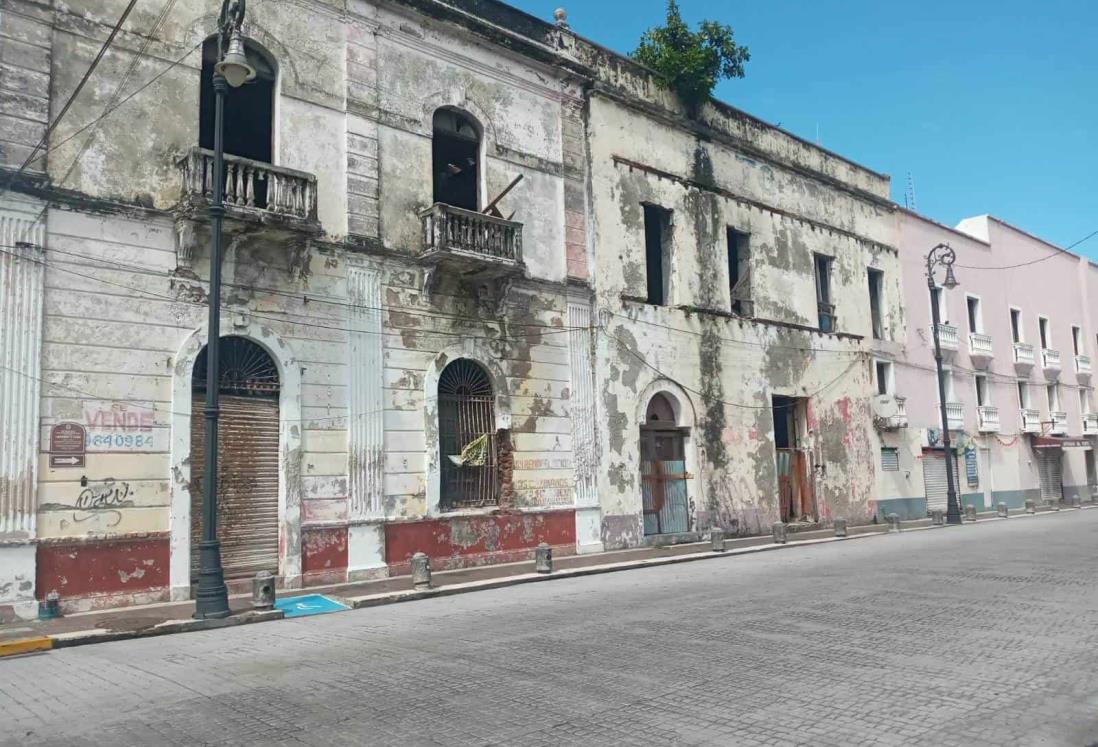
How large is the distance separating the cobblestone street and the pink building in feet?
56.8

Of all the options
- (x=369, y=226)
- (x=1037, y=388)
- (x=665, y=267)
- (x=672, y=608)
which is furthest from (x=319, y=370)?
(x=1037, y=388)

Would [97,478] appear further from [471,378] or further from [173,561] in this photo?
[471,378]

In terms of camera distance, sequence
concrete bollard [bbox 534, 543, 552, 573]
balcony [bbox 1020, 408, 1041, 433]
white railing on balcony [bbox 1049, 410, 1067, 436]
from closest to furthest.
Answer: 1. concrete bollard [bbox 534, 543, 552, 573]
2. balcony [bbox 1020, 408, 1041, 433]
3. white railing on balcony [bbox 1049, 410, 1067, 436]

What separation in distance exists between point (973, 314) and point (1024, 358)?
349cm

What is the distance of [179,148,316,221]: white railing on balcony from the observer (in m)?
12.9

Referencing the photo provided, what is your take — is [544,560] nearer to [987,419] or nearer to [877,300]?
[877,300]

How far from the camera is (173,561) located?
1253cm

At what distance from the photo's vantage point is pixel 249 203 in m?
13.2

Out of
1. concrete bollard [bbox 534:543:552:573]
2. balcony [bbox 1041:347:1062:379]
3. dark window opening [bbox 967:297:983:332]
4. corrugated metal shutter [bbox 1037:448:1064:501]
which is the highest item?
dark window opening [bbox 967:297:983:332]

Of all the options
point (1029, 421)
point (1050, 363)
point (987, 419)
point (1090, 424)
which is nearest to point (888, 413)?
point (987, 419)

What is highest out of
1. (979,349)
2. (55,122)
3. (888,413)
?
(55,122)

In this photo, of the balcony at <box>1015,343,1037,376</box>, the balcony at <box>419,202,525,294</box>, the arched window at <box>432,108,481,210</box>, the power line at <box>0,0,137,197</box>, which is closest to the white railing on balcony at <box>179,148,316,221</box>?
the power line at <box>0,0,137,197</box>

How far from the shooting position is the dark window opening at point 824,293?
87.1ft

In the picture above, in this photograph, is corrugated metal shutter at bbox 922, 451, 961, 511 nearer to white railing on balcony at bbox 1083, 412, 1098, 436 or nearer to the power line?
white railing on balcony at bbox 1083, 412, 1098, 436
